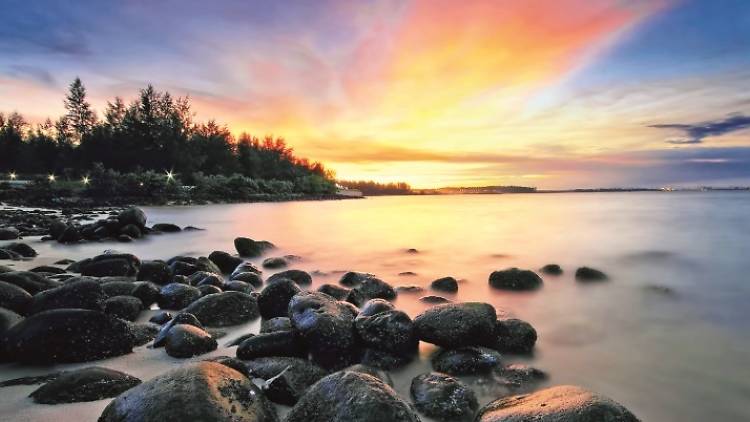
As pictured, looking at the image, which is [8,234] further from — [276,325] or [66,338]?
[276,325]

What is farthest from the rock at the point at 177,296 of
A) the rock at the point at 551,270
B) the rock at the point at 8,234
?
the rock at the point at 8,234

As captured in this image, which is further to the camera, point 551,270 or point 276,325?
point 551,270

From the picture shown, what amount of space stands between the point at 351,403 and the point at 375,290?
3391mm

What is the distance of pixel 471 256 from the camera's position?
34.9 ft

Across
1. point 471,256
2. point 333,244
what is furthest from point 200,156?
point 471,256

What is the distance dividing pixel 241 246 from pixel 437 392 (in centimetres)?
744

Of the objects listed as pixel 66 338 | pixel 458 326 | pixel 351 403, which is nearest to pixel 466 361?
pixel 458 326

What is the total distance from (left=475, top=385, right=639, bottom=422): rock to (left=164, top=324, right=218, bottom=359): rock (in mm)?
2142

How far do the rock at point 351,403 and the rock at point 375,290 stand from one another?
3.10m

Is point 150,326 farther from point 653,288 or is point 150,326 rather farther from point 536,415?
point 653,288

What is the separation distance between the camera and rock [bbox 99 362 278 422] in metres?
1.83

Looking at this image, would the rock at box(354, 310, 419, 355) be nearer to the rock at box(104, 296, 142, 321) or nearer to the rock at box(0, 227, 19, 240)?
the rock at box(104, 296, 142, 321)

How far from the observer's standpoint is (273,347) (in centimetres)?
312

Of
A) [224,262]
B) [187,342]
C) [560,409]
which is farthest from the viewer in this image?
[224,262]
